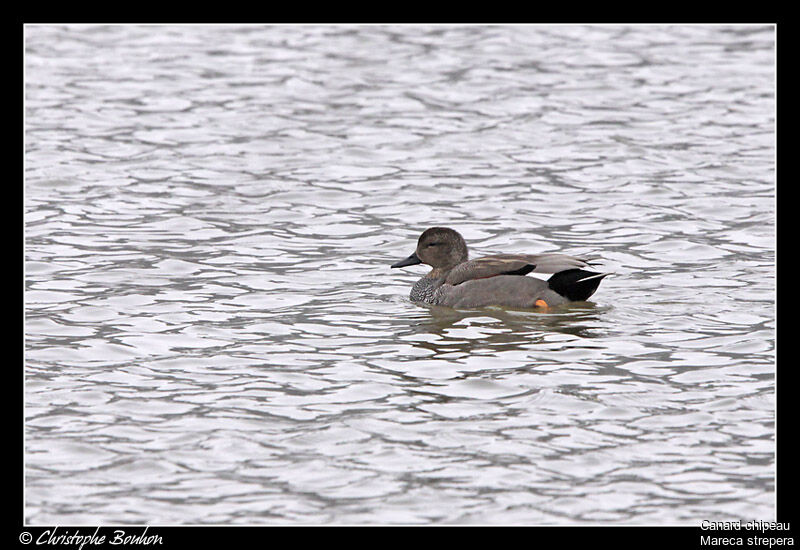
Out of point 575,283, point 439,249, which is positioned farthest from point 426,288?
point 575,283

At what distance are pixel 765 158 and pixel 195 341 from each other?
952 cm

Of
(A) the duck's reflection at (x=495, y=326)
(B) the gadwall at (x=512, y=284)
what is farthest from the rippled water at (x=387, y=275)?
(B) the gadwall at (x=512, y=284)

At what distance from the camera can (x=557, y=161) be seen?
17.8 meters

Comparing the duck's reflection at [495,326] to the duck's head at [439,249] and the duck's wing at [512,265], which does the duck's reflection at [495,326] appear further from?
the duck's head at [439,249]

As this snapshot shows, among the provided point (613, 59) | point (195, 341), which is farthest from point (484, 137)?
point (195, 341)

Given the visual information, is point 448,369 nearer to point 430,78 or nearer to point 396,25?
point 430,78

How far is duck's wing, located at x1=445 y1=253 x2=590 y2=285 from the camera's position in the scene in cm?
1223

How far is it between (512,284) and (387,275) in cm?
177

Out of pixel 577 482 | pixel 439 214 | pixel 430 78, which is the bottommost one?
pixel 577 482

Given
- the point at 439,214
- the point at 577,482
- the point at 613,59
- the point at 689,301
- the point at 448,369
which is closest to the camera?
the point at 577,482

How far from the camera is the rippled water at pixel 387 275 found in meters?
8.26

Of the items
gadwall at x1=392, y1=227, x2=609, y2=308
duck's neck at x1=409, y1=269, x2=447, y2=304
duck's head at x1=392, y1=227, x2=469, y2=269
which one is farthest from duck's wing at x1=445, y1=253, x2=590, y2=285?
duck's head at x1=392, y1=227, x2=469, y2=269

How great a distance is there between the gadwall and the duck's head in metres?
0.27

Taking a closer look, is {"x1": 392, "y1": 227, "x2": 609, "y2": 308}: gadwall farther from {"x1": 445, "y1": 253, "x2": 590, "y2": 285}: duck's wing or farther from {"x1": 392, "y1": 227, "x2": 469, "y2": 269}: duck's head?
{"x1": 392, "y1": 227, "x2": 469, "y2": 269}: duck's head
